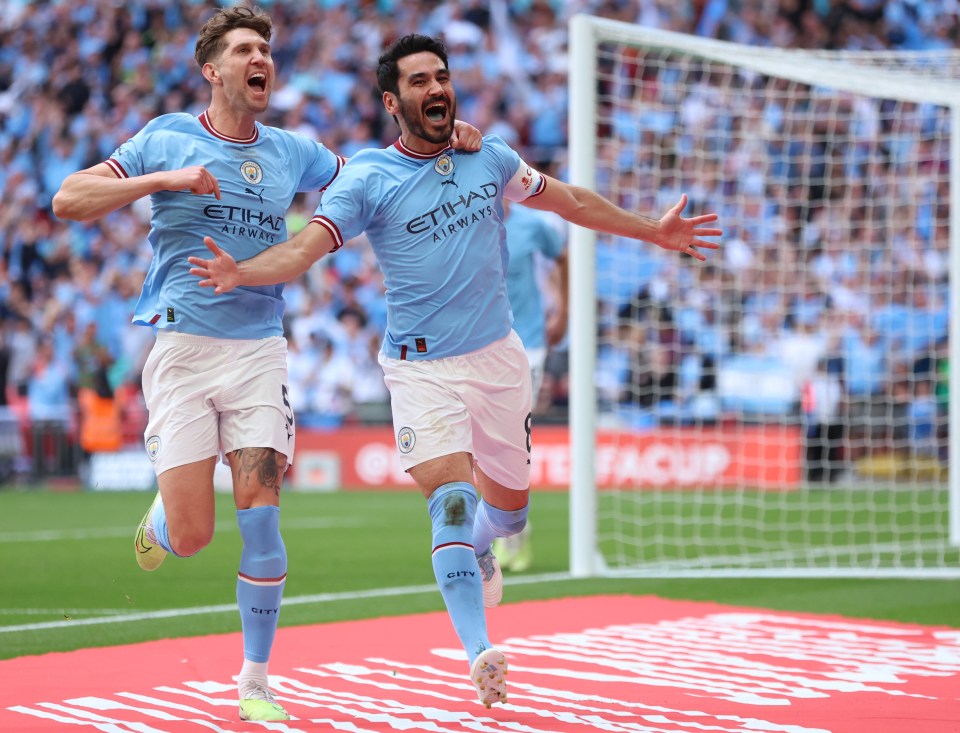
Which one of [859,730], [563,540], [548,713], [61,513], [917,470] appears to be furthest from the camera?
[917,470]

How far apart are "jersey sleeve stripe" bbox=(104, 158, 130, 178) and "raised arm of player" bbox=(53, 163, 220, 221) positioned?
0.18 metres

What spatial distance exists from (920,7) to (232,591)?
651 inches

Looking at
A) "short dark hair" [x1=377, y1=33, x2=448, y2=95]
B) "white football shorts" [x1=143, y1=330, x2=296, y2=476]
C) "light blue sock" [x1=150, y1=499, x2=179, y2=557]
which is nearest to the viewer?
"white football shorts" [x1=143, y1=330, x2=296, y2=476]

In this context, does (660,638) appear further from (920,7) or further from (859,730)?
(920,7)

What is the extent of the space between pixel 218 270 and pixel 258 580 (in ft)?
3.60

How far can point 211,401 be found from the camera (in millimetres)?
5051

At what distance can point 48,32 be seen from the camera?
82.6 ft

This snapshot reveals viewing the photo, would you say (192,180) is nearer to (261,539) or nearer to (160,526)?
(261,539)

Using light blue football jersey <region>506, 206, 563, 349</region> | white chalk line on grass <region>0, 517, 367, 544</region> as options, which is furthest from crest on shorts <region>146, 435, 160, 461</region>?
white chalk line on grass <region>0, 517, 367, 544</region>

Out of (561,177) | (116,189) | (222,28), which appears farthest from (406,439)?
(561,177)

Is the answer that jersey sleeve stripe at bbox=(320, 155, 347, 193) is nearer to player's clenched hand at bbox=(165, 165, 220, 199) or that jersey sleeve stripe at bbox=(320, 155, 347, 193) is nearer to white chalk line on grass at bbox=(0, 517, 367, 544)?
player's clenched hand at bbox=(165, 165, 220, 199)

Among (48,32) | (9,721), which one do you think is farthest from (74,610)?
(48,32)

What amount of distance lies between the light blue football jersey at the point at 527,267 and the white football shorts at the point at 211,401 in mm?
3946

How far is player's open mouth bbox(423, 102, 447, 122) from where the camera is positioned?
5164mm
